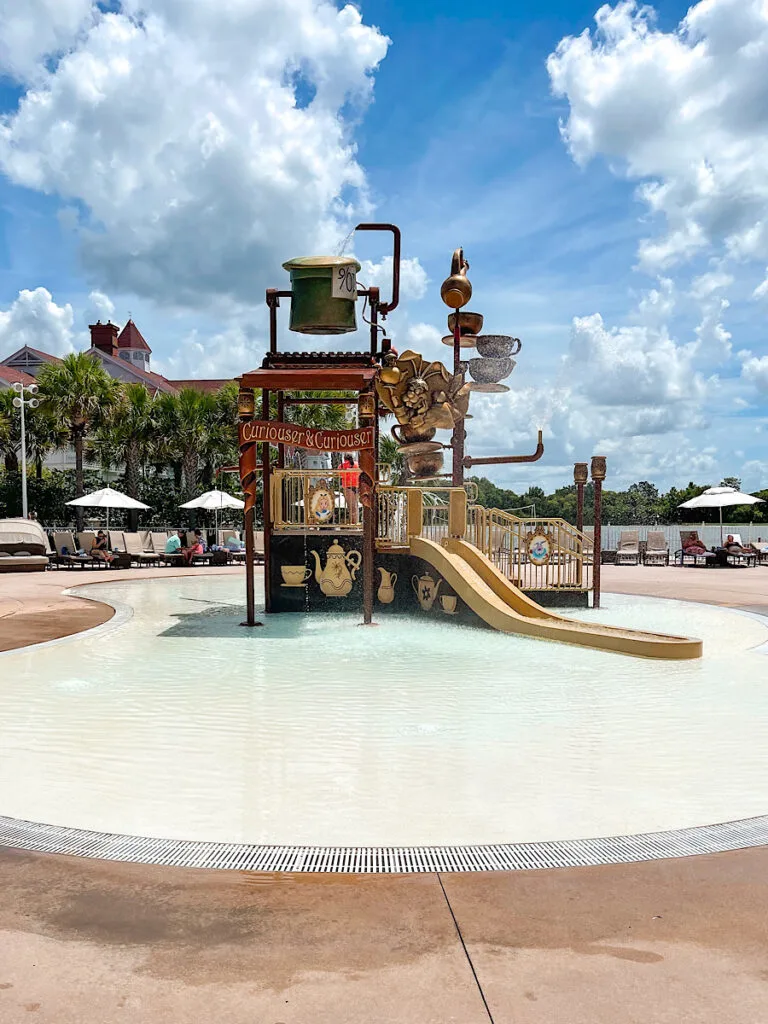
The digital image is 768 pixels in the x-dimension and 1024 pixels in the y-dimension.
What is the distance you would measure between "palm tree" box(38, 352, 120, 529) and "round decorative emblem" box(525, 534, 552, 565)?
22.6 meters

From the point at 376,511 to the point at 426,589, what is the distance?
1.57 m

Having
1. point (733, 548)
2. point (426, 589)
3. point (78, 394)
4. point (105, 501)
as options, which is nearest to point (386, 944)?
point (426, 589)

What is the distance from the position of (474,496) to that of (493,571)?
2.09 metres

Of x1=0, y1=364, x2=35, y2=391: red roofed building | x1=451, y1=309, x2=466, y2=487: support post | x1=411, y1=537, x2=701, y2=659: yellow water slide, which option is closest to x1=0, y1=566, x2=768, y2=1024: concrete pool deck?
x1=411, y1=537, x2=701, y2=659: yellow water slide

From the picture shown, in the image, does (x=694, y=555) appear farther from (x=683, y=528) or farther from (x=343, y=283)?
(x=343, y=283)

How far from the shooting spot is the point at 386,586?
13.4m

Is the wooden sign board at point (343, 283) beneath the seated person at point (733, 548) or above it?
above

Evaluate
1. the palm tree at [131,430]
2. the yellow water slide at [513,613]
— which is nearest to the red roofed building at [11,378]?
the palm tree at [131,430]

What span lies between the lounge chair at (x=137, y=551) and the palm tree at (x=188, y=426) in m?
11.3

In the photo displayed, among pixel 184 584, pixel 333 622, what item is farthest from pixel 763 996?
pixel 184 584

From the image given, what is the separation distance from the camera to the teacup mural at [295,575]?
13305mm

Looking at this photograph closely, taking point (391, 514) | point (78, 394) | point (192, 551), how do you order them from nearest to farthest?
point (391, 514), point (192, 551), point (78, 394)

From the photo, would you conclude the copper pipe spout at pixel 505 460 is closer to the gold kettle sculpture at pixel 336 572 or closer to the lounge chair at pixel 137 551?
the gold kettle sculpture at pixel 336 572

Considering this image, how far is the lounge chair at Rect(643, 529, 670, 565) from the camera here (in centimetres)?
2834
